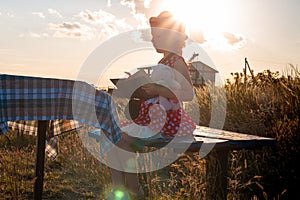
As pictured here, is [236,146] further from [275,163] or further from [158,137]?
[275,163]

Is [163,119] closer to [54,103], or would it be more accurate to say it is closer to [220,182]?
[220,182]

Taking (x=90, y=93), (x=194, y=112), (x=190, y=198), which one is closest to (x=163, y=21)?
(x=90, y=93)

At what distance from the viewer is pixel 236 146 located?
3150 mm

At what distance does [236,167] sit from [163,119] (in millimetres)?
1492

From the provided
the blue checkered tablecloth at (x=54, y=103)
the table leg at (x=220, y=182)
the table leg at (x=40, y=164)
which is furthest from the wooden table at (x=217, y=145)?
the table leg at (x=40, y=164)

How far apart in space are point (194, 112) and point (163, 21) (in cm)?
406

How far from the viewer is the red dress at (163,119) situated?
3279 mm

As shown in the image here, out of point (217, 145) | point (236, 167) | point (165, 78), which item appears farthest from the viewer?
point (236, 167)

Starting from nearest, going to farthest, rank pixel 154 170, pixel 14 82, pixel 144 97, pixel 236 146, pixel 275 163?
pixel 14 82
pixel 236 146
pixel 144 97
pixel 275 163
pixel 154 170

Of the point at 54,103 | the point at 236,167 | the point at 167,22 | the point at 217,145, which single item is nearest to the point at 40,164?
the point at 54,103

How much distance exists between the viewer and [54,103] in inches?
115

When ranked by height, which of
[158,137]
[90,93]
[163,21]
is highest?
[163,21]

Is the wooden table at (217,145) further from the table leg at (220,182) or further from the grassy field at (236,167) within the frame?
the grassy field at (236,167)

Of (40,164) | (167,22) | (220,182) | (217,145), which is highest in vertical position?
(167,22)
